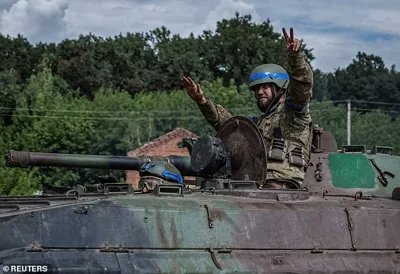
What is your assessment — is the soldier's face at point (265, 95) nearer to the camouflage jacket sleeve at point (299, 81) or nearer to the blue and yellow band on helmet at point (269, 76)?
the blue and yellow band on helmet at point (269, 76)

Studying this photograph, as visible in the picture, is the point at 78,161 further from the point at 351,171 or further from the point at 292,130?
the point at 351,171

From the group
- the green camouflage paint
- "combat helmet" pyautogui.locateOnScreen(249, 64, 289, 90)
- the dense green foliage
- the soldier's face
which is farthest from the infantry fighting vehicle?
the dense green foliage

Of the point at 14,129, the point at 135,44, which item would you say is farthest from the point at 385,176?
the point at 135,44

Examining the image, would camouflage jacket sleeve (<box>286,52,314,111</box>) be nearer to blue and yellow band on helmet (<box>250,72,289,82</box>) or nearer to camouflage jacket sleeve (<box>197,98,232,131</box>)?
blue and yellow band on helmet (<box>250,72,289,82</box>)

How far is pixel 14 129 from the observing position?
176 ft

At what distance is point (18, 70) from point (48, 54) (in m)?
2.62

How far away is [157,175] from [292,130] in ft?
6.82

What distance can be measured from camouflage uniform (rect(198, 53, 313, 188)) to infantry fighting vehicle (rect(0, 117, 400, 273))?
206 mm

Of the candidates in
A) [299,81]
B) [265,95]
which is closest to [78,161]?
[265,95]

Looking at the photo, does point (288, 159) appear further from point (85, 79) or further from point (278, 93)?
point (85, 79)

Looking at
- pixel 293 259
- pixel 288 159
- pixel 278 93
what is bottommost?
pixel 293 259

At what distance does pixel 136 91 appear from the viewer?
7494 centimetres

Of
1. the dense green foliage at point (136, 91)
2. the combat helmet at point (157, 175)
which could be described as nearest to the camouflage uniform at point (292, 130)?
the combat helmet at point (157, 175)

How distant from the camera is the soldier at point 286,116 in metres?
12.7
